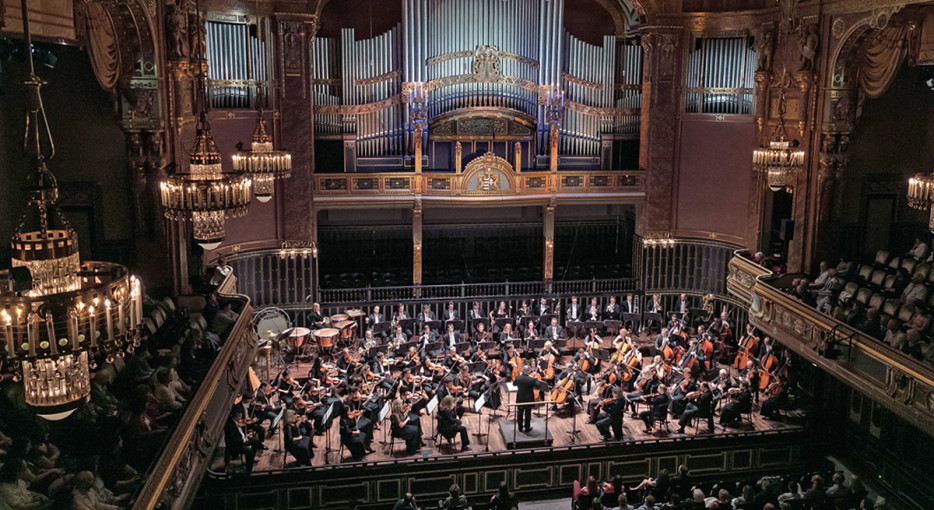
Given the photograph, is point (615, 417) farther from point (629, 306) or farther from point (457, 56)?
point (457, 56)

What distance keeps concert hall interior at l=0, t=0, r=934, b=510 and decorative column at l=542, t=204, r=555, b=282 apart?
41 cm

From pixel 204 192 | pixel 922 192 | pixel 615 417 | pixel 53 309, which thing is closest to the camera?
pixel 53 309

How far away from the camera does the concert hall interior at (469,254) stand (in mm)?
9664

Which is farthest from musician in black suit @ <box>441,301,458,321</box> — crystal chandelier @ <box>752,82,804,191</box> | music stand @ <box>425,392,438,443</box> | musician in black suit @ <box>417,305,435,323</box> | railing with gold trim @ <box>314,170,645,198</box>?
crystal chandelier @ <box>752,82,804,191</box>

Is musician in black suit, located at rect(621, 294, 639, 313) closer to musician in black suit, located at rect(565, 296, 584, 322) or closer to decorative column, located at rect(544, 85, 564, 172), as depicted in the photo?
musician in black suit, located at rect(565, 296, 584, 322)

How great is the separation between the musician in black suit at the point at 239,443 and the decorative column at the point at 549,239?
35.0 ft

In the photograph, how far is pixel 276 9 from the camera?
19.1m

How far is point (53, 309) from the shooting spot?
502cm

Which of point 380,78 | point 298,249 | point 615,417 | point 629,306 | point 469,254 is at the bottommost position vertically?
point 615,417

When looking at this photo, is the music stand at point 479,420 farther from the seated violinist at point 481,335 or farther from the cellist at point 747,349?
the cellist at point 747,349

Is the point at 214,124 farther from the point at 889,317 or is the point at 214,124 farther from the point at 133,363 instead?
the point at 889,317

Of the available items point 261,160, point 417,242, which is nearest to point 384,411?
point 261,160

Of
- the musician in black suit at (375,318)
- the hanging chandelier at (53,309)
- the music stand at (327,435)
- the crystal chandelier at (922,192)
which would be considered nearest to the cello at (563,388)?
the music stand at (327,435)

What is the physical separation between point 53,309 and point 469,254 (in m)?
18.5
